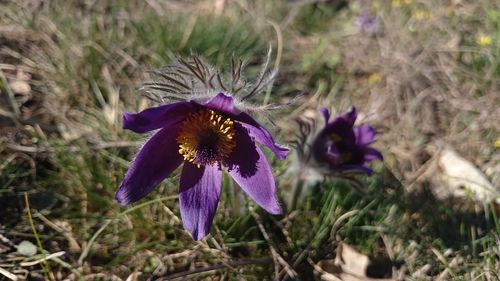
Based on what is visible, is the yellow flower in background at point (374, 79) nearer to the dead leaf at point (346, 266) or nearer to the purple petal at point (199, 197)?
the dead leaf at point (346, 266)

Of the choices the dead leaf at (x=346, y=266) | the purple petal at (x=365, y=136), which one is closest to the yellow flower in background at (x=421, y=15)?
the purple petal at (x=365, y=136)

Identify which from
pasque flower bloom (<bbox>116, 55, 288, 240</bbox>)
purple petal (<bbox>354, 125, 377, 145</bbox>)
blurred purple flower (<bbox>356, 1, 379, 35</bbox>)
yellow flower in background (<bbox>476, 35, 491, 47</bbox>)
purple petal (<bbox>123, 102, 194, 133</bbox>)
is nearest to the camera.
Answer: purple petal (<bbox>123, 102, 194, 133</bbox>)

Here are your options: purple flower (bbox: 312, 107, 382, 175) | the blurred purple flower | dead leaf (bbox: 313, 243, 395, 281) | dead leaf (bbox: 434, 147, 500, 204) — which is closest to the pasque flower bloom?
purple flower (bbox: 312, 107, 382, 175)

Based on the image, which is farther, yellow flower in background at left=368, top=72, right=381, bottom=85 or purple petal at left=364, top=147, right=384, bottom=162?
yellow flower in background at left=368, top=72, right=381, bottom=85

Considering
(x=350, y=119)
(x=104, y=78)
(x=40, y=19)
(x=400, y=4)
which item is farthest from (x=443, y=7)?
(x=40, y=19)

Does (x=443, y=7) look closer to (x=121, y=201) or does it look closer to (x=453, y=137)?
(x=453, y=137)

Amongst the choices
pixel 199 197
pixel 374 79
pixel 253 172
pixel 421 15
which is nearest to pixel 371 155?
pixel 253 172

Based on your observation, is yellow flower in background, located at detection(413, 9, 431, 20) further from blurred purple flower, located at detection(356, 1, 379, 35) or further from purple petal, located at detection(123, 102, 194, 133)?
purple petal, located at detection(123, 102, 194, 133)
